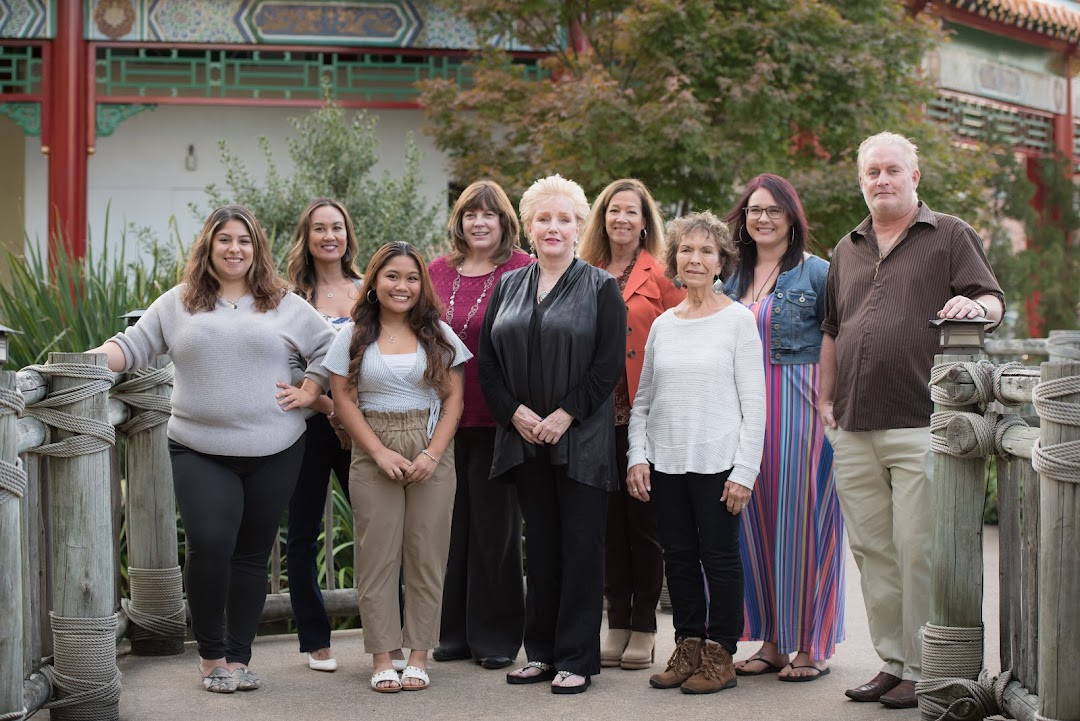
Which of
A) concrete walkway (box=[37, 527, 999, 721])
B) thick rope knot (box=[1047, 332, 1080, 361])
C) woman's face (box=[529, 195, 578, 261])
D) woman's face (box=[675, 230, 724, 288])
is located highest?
woman's face (box=[529, 195, 578, 261])

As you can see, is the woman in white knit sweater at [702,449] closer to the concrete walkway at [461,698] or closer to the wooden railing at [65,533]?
the concrete walkway at [461,698]

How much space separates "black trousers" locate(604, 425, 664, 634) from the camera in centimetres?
525

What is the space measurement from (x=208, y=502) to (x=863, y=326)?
7.89 feet

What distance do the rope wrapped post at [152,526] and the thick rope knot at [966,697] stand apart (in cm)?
304

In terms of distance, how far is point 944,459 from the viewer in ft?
13.8

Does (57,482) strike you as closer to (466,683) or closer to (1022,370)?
(466,683)

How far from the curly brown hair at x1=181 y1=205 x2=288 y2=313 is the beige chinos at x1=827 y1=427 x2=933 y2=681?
84.7 inches

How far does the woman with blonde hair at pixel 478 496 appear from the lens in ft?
17.1

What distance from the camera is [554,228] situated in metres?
4.96

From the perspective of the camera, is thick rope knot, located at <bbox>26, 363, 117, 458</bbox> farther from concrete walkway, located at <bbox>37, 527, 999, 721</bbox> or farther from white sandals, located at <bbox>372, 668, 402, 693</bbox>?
white sandals, located at <bbox>372, 668, 402, 693</bbox>

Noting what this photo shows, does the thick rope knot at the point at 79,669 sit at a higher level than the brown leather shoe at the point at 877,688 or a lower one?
higher

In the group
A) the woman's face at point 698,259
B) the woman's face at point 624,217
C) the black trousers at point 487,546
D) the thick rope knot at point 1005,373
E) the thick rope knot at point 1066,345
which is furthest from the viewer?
the woman's face at point 624,217

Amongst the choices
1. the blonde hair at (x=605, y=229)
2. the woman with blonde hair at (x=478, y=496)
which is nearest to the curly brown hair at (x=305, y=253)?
the woman with blonde hair at (x=478, y=496)

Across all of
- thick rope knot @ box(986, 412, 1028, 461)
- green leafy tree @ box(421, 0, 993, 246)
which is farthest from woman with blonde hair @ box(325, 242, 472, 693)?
green leafy tree @ box(421, 0, 993, 246)
